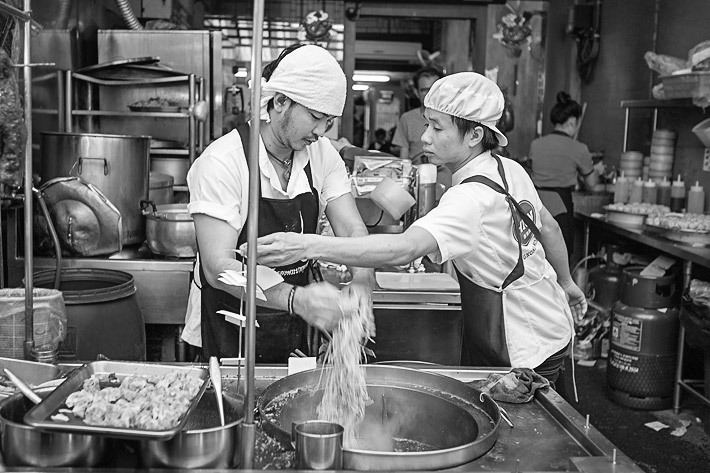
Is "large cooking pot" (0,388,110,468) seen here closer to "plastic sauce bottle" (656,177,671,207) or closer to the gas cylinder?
the gas cylinder

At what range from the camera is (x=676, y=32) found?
256 inches

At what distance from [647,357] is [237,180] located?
346cm

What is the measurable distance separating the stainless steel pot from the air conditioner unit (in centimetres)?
1221

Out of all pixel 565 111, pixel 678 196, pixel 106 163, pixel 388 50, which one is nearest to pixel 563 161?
pixel 565 111

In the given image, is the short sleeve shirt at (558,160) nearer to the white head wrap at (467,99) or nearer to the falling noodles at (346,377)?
the white head wrap at (467,99)

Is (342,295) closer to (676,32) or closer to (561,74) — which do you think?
(676,32)

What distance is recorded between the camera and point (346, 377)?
188 cm

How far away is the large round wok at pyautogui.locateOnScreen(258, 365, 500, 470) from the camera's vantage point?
5.84 ft

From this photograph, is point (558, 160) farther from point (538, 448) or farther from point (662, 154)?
point (538, 448)

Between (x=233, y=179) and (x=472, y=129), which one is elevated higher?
(x=472, y=129)

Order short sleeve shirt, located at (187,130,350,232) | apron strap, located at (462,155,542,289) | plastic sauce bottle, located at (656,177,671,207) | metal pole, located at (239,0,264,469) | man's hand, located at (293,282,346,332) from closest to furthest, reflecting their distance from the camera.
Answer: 1. metal pole, located at (239,0,264,469)
2. man's hand, located at (293,282,346,332)
3. short sleeve shirt, located at (187,130,350,232)
4. apron strap, located at (462,155,542,289)
5. plastic sauce bottle, located at (656,177,671,207)

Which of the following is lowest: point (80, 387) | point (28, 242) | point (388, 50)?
point (80, 387)

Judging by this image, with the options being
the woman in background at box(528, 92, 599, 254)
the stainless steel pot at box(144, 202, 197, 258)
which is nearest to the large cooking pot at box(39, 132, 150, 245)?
the stainless steel pot at box(144, 202, 197, 258)

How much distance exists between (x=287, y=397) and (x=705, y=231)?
12.7 ft
